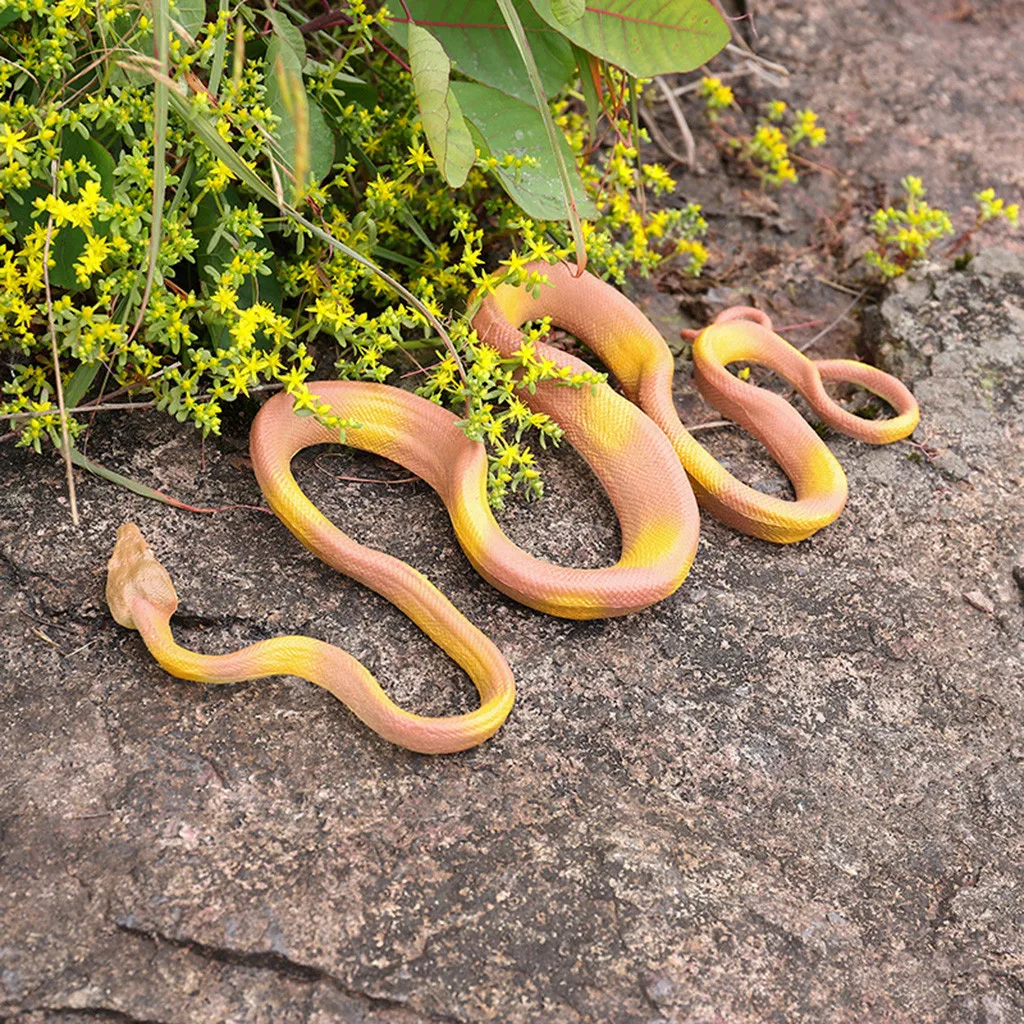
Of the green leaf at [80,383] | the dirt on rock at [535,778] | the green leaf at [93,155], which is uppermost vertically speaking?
the green leaf at [93,155]

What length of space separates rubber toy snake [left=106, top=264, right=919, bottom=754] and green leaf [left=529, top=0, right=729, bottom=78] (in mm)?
658

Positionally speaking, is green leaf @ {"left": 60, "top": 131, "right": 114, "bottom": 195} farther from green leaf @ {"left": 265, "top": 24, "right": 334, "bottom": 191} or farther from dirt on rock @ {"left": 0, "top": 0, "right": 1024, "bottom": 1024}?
dirt on rock @ {"left": 0, "top": 0, "right": 1024, "bottom": 1024}

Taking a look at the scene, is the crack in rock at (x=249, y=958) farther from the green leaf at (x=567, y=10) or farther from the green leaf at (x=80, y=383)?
the green leaf at (x=567, y=10)

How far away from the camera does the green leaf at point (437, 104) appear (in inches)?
112

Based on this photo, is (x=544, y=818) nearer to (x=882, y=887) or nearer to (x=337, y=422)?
(x=882, y=887)

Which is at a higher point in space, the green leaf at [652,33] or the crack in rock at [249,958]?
the green leaf at [652,33]

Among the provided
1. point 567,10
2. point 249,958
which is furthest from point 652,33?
point 249,958

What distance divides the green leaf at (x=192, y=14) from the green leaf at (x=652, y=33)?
1057 mm

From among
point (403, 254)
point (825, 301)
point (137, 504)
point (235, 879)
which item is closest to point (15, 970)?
point (235, 879)

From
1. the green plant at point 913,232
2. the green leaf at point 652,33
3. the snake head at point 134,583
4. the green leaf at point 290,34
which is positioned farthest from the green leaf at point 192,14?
the green plant at point 913,232

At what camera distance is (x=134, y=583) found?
2.68m

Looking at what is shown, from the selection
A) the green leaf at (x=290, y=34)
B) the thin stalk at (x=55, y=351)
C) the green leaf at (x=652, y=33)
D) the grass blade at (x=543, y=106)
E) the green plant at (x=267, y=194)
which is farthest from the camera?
the green leaf at (x=652, y=33)

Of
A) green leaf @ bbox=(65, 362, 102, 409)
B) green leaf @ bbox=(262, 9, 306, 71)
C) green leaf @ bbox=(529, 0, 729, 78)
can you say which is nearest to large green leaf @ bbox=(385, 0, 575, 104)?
green leaf @ bbox=(529, 0, 729, 78)

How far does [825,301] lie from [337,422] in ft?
7.71
